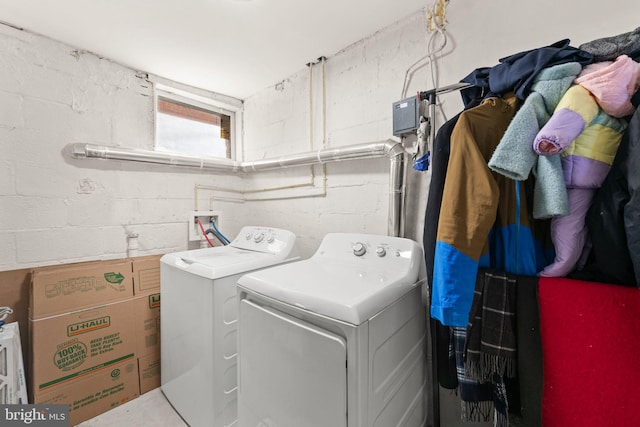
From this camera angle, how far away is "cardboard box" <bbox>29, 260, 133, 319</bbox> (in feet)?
4.57

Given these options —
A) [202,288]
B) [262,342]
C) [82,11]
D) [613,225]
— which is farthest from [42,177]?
[613,225]

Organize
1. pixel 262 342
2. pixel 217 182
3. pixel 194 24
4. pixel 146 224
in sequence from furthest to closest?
1. pixel 217 182
2. pixel 146 224
3. pixel 194 24
4. pixel 262 342

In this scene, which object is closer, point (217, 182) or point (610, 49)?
point (610, 49)

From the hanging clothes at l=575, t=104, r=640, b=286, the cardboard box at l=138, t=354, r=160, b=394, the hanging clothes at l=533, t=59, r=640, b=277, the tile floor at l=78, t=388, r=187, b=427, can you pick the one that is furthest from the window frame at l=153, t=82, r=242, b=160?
the hanging clothes at l=575, t=104, r=640, b=286

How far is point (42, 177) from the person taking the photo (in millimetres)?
1508

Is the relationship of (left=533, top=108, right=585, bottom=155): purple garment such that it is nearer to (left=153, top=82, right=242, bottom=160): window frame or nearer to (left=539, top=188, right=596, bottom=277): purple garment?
(left=539, top=188, right=596, bottom=277): purple garment

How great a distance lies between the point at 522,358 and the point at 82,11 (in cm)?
243

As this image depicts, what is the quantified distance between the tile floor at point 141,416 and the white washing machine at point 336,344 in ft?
2.49

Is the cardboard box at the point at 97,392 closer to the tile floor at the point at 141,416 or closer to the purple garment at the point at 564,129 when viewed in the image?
the tile floor at the point at 141,416

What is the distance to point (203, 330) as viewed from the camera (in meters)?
1.31

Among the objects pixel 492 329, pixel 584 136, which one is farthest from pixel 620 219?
pixel 492 329

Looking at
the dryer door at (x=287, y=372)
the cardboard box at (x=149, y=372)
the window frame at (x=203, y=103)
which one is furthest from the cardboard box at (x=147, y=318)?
the dryer door at (x=287, y=372)

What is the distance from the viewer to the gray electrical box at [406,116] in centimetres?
132

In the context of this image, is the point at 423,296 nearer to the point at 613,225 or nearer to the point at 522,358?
the point at 522,358
